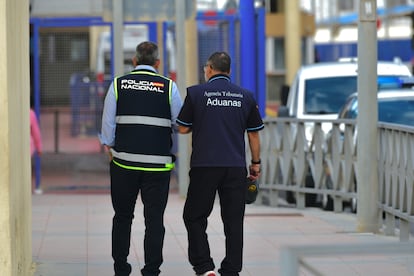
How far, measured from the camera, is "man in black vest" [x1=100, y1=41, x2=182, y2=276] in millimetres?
7473

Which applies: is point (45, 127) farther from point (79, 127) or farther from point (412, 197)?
point (412, 197)

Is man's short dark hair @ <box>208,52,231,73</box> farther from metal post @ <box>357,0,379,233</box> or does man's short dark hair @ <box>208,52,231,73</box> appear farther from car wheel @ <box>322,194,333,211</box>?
car wheel @ <box>322,194,333,211</box>

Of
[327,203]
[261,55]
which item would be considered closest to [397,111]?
[327,203]

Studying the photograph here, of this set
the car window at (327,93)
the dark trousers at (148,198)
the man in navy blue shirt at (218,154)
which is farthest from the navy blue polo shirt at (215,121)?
the car window at (327,93)

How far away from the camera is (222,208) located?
297 inches

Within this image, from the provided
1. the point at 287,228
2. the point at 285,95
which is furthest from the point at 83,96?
the point at 287,228

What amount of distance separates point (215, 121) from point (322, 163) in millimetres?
5840

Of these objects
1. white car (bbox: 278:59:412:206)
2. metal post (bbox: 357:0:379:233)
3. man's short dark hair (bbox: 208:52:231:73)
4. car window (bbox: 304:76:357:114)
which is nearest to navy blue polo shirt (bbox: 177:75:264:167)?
man's short dark hair (bbox: 208:52:231:73)

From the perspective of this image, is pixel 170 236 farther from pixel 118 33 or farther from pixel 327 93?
pixel 327 93

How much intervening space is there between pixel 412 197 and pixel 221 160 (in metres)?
2.99

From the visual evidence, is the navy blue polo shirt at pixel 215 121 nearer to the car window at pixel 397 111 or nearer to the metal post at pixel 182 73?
the car window at pixel 397 111

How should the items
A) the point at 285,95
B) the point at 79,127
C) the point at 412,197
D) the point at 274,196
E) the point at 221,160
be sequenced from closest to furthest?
the point at 221,160 < the point at 412,197 < the point at 274,196 < the point at 285,95 < the point at 79,127

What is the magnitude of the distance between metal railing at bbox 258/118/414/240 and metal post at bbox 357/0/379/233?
0.31ft

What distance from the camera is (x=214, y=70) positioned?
7.55 meters
